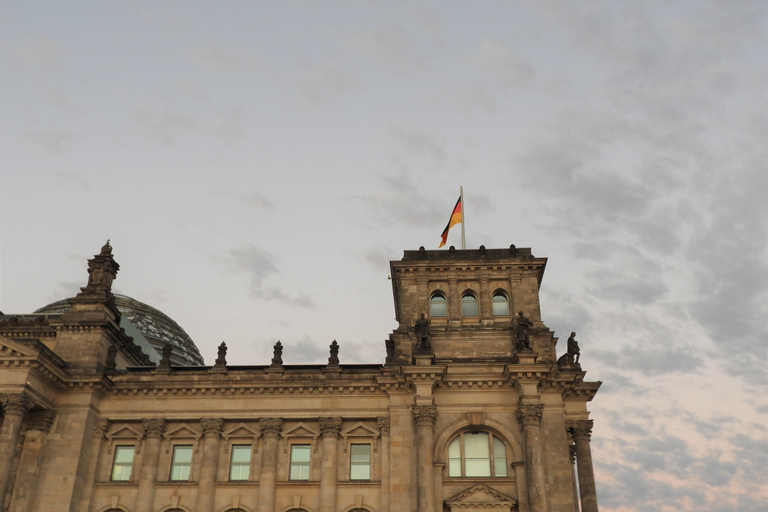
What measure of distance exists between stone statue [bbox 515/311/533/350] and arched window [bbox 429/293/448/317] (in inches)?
205

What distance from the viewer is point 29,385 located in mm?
40594

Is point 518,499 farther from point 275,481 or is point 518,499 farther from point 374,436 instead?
point 275,481

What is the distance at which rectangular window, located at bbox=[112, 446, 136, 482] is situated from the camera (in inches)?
1688

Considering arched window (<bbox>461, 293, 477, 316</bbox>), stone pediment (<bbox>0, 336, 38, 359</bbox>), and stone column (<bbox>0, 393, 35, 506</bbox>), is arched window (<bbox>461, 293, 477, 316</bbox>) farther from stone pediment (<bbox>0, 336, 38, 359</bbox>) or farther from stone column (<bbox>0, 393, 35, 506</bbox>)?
stone column (<bbox>0, 393, 35, 506</bbox>)

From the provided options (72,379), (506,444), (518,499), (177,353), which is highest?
(177,353)

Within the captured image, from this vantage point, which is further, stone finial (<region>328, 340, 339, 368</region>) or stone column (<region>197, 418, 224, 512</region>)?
stone finial (<region>328, 340, 339, 368</region>)

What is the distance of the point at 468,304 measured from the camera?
157ft

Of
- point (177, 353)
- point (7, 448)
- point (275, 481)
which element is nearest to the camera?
point (7, 448)

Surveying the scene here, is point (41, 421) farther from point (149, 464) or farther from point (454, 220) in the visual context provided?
point (454, 220)

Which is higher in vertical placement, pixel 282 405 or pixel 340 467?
pixel 282 405

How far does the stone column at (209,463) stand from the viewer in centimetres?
4131

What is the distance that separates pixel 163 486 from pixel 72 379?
27.1 feet

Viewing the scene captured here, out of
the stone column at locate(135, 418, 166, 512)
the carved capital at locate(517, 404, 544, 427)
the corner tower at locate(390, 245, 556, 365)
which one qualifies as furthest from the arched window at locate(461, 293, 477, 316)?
the stone column at locate(135, 418, 166, 512)

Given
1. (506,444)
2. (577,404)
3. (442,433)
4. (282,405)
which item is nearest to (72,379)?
(282,405)
